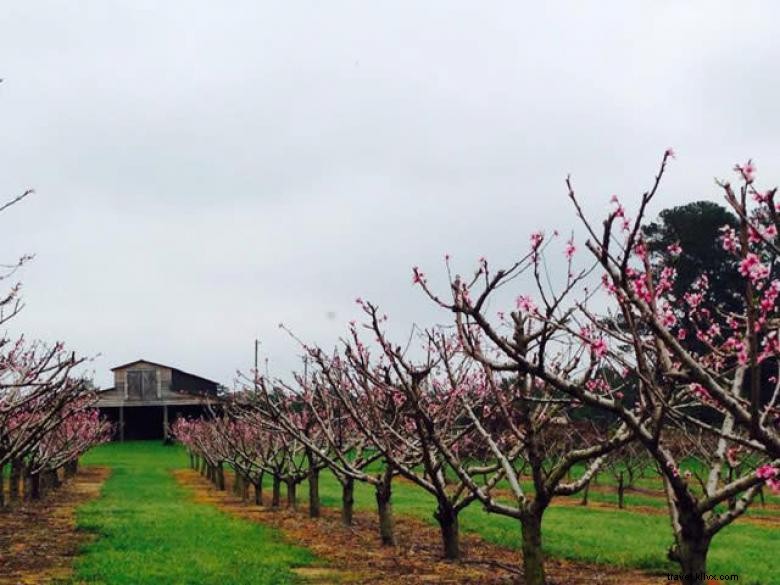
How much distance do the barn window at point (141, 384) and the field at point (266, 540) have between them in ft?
125

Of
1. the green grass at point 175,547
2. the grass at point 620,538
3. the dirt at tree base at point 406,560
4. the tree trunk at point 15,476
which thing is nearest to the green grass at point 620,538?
the grass at point 620,538

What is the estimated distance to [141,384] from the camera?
73062mm

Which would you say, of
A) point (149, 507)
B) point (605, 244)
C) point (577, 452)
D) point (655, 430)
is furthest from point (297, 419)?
point (605, 244)

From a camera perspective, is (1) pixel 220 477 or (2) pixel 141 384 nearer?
(1) pixel 220 477

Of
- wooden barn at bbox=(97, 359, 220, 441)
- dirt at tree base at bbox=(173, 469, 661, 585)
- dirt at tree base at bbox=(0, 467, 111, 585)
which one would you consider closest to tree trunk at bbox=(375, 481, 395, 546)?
dirt at tree base at bbox=(173, 469, 661, 585)

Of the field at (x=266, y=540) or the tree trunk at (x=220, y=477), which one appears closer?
the field at (x=266, y=540)

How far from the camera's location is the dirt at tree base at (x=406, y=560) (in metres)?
13.9

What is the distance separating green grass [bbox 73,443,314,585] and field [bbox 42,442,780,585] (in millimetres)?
18

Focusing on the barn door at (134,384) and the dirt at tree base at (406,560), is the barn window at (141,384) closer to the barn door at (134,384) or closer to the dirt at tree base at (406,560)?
the barn door at (134,384)

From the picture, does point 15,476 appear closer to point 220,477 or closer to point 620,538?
point 220,477

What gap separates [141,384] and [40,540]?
55999 millimetres

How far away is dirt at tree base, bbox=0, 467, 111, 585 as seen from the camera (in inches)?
557

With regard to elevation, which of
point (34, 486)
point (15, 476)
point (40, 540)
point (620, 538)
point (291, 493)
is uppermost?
point (15, 476)

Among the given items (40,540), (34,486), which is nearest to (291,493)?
(34,486)
